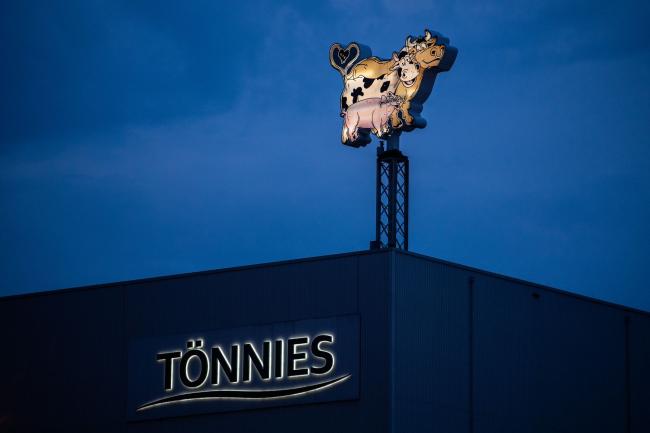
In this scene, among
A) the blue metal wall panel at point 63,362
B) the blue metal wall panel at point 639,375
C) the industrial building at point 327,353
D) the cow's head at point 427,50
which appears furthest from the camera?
the blue metal wall panel at point 639,375

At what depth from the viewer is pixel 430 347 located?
183 ft

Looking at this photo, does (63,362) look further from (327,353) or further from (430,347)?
(430,347)

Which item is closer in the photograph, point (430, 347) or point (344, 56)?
point (430, 347)

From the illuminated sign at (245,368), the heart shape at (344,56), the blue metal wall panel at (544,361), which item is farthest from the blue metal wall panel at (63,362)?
the blue metal wall panel at (544,361)

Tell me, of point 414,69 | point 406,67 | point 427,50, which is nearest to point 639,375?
point 414,69

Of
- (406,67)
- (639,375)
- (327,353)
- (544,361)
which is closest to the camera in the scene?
(327,353)

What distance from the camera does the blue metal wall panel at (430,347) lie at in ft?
179

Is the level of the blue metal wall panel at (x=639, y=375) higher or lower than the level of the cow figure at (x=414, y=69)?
lower

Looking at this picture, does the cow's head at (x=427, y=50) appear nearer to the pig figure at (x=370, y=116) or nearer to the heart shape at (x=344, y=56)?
the pig figure at (x=370, y=116)

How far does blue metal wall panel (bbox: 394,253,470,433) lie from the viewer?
54469 mm

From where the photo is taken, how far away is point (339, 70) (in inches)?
2552

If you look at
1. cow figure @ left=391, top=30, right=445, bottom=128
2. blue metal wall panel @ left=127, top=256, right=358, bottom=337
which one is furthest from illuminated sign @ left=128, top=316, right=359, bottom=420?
cow figure @ left=391, top=30, right=445, bottom=128

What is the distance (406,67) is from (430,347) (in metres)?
12.1

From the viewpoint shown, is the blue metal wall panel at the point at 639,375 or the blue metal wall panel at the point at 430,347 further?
the blue metal wall panel at the point at 639,375
